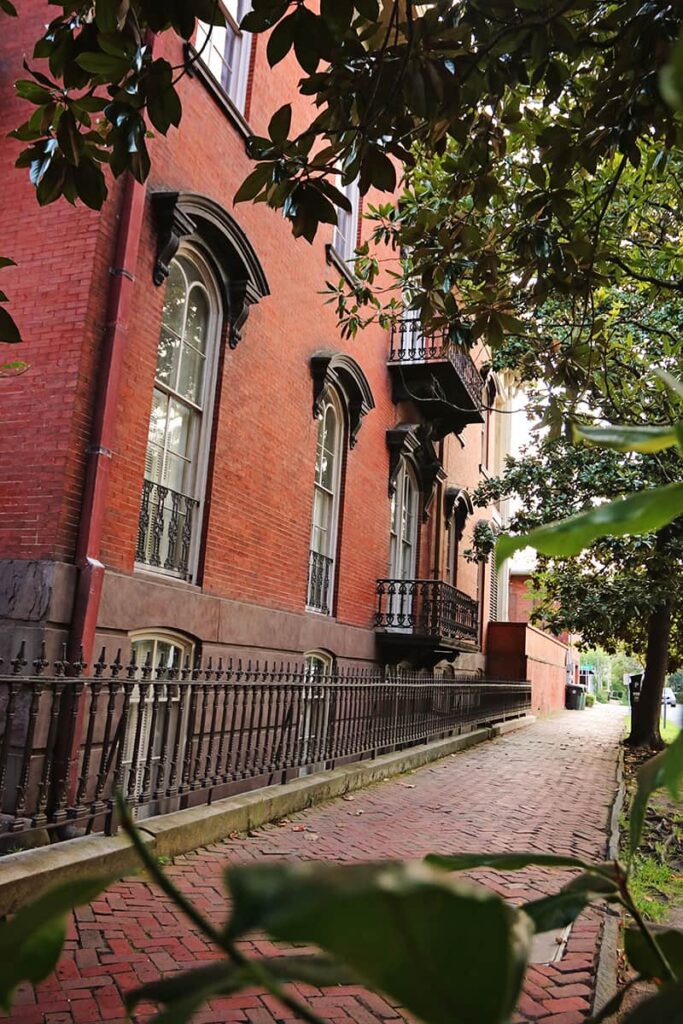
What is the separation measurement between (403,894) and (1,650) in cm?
662

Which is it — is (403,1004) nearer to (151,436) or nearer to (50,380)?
(50,380)

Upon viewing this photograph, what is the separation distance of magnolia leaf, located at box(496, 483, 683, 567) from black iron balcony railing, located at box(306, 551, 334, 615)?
35.2ft

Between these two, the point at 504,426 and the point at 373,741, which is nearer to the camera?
the point at 373,741

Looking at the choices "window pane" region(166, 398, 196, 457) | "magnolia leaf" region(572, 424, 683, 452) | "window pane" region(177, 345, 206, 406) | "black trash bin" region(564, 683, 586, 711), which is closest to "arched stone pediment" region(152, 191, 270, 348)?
"window pane" region(177, 345, 206, 406)

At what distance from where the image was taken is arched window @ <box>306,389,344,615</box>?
39.0 feet

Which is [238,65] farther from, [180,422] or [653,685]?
[653,685]

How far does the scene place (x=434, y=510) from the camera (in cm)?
1812

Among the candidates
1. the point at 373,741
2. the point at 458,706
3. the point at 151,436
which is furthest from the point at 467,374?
the point at 151,436

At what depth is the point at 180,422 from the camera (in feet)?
28.1

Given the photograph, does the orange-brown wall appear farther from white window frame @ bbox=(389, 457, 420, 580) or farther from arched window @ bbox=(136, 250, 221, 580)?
arched window @ bbox=(136, 250, 221, 580)

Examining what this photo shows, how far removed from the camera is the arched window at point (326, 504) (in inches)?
468

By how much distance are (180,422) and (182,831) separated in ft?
14.4

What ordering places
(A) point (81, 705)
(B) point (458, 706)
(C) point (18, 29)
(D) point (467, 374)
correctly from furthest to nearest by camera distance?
(D) point (467, 374) < (B) point (458, 706) < (C) point (18, 29) < (A) point (81, 705)

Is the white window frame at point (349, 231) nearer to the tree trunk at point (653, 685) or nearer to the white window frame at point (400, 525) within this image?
the white window frame at point (400, 525)
